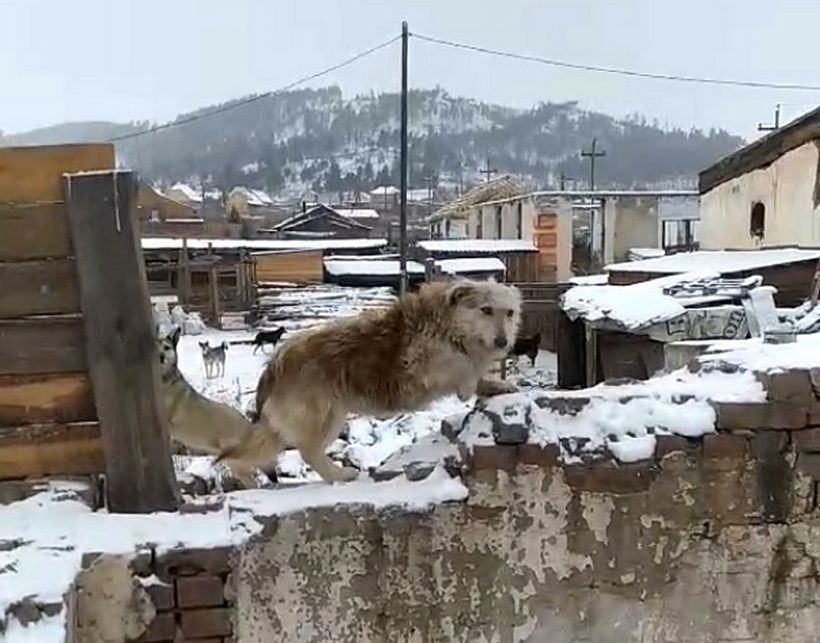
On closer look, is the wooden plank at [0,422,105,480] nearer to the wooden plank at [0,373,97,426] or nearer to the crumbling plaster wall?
the wooden plank at [0,373,97,426]

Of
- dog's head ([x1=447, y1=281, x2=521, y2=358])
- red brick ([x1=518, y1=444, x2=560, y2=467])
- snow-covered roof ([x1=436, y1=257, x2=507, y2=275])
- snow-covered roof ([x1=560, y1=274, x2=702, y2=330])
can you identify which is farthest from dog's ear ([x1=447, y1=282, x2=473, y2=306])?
snow-covered roof ([x1=436, y1=257, x2=507, y2=275])

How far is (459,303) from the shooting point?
283cm

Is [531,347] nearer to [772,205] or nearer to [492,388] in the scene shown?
[772,205]

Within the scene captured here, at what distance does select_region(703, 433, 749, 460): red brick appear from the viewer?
245 cm

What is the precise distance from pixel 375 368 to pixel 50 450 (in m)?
0.91

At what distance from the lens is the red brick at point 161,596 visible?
84.1 inches

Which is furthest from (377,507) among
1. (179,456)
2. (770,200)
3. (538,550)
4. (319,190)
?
(319,190)

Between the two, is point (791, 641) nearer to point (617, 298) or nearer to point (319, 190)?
point (617, 298)

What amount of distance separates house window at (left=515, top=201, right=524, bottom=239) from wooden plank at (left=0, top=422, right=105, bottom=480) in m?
25.8

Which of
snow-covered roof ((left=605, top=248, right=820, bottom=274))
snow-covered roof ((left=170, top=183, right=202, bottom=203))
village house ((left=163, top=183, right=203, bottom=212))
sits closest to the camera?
snow-covered roof ((left=605, top=248, right=820, bottom=274))

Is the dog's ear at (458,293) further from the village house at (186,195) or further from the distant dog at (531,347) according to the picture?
the village house at (186,195)

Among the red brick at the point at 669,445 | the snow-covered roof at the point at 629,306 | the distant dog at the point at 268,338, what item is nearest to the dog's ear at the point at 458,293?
the red brick at the point at 669,445

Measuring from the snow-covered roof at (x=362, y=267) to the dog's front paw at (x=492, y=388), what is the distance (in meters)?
18.0

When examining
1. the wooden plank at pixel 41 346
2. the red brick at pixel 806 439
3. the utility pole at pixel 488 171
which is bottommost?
the red brick at pixel 806 439
